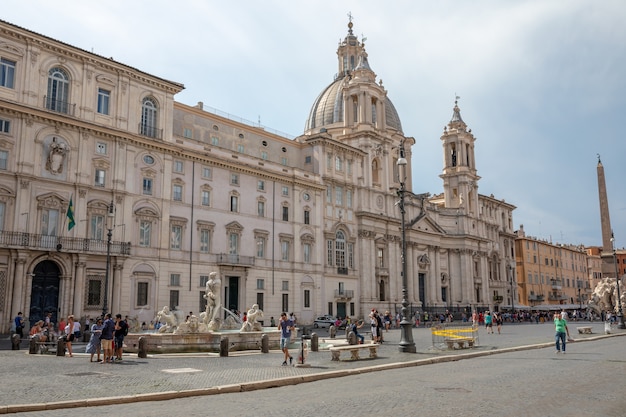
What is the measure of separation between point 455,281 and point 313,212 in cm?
3115

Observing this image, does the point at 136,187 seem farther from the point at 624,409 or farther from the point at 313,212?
the point at 624,409

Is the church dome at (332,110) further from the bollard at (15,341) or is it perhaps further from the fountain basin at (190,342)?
the bollard at (15,341)

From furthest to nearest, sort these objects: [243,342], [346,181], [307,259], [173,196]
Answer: [346,181], [307,259], [173,196], [243,342]

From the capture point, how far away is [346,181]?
57.3 meters

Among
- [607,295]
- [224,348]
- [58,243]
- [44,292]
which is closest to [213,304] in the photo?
[224,348]

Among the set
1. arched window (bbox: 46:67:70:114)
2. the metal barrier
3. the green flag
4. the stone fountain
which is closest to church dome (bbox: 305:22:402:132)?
arched window (bbox: 46:67:70:114)

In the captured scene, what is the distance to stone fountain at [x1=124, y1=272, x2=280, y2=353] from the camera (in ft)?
73.8

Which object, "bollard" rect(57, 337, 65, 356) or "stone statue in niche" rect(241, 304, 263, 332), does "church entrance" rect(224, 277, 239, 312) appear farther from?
"bollard" rect(57, 337, 65, 356)

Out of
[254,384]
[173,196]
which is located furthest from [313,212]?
[254,384]

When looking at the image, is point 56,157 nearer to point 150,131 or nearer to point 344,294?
point 150,131

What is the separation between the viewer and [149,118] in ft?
132

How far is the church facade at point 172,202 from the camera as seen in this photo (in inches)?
1312

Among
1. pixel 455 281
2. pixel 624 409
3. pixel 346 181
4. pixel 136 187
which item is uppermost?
pixel 346 181

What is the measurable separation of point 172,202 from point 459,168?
51414 mm
